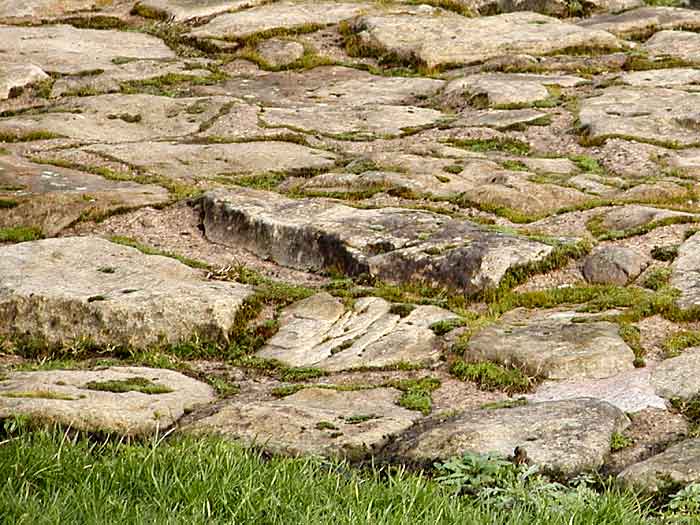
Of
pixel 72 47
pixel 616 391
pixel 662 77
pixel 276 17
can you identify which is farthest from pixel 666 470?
pixel 276 17

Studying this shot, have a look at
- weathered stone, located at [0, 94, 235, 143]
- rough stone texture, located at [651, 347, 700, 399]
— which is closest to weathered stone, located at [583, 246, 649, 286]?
rough stone texture, located at [651, 347, 700, 399]

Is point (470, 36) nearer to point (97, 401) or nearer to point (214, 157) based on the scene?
point (214, 157)

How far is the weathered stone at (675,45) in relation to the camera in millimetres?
24750

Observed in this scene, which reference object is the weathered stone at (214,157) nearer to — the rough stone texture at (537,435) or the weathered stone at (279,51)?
the weathered stone at (279,51)

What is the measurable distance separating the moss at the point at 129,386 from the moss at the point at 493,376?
2614 mm

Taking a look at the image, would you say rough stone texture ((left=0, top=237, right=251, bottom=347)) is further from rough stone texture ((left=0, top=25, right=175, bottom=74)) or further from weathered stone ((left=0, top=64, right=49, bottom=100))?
rough stone texture ((left=0, top=25, right=175, bottom=74))

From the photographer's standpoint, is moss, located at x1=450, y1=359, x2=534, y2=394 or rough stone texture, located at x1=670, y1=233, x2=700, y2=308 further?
rough stone texture, located at x1=670, y1=233, x2=700, y2=308

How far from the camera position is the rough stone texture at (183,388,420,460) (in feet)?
27.0

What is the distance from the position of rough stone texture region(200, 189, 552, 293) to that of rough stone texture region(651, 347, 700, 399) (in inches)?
115

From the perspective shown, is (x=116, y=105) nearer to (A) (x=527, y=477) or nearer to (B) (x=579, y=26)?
(B) (x=579, y=26)

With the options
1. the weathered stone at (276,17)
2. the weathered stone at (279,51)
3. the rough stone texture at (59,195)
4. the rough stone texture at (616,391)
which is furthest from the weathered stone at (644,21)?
the rough stone texture at (616,391)

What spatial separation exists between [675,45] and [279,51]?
9.09m

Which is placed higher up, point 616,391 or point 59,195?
point 616,391

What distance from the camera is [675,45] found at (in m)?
25.6
